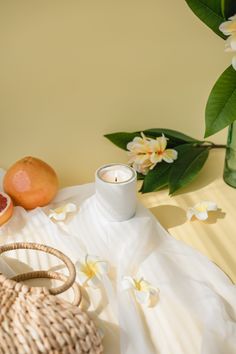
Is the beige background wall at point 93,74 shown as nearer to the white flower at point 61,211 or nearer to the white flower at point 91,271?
the white flower at point 61,211

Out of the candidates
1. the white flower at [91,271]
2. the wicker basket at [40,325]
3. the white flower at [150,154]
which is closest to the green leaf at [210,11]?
the white flower at [150,154]

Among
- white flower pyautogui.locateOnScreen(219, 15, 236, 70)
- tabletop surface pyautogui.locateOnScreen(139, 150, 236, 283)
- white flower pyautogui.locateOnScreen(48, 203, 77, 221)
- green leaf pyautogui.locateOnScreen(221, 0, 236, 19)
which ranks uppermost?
green leaf pyautogui.locateOnScreen(221, 0, 236, 19)

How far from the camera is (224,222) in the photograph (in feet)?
3.25

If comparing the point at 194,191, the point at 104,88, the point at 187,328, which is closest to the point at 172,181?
the point at 194,191

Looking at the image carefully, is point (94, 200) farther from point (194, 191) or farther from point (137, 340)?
point (137, 340)

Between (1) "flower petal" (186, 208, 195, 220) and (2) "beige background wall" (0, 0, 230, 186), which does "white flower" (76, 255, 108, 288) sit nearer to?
(1) "flower petal" (186, 208, 195, 220)

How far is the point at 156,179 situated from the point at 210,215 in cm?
15

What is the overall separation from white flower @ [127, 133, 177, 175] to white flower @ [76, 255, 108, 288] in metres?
0.32

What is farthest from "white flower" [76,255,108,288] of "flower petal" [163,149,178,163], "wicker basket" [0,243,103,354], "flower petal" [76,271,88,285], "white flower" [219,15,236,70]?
"white flower" [219,15,236,70]

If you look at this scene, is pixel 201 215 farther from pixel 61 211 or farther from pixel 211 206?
pixel 61 211

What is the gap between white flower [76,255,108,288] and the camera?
813mm

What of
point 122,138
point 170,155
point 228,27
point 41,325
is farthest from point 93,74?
point 41,325

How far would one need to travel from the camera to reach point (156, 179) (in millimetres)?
1076

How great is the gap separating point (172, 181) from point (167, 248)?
22cm
